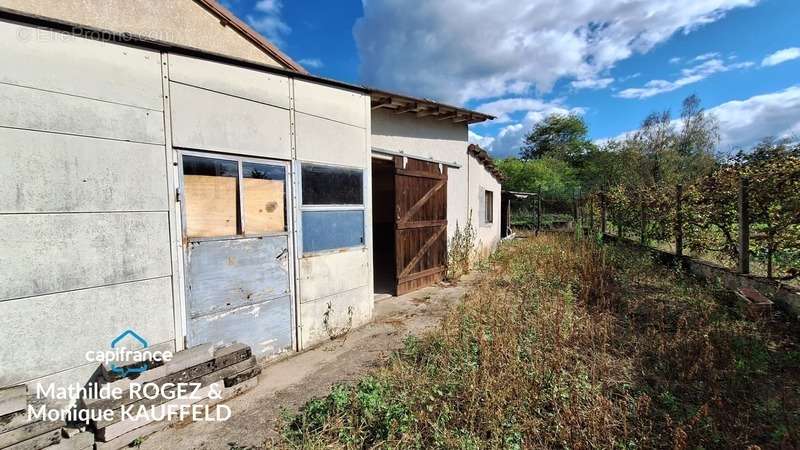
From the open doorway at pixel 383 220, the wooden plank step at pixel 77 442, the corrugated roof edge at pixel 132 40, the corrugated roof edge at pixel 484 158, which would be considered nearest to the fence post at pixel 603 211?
the corrugated roof edge at pixel 484 158

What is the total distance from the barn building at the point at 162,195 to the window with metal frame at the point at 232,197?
0.05 ft

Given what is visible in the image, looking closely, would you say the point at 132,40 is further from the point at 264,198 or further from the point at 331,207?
the point at 331,207

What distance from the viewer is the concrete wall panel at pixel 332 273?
399cm

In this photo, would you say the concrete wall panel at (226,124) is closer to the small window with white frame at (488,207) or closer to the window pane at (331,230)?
the window pane at (331,230)

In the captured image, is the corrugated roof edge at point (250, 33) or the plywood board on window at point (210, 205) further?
the corrugated roof edge at point (250, 33)

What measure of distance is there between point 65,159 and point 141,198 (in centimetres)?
53

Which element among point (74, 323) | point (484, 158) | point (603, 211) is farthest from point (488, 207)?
point (74, 323)

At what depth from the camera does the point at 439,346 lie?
347 centimetres

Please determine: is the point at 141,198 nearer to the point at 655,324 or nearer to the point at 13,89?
the point at 13,89

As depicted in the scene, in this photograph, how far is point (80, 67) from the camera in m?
2.46

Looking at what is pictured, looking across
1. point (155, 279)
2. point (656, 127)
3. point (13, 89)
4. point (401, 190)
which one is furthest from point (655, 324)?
point (656, 127)

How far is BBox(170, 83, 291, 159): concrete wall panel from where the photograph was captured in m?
2.97

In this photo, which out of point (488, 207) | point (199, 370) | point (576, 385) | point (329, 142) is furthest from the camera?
point (488, 207)

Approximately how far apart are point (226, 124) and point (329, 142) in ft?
4.18
